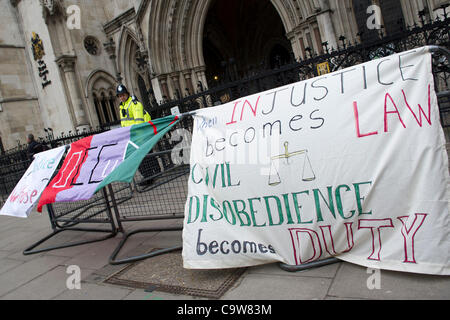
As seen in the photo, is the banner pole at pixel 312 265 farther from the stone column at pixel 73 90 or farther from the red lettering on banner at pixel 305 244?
the stone column at pixel 73 90

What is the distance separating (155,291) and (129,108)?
4952 mm

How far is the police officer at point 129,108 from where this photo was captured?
6.71m

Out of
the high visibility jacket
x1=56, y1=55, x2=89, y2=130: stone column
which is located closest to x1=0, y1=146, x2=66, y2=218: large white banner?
the high visibility jacket

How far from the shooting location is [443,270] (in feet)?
6.57

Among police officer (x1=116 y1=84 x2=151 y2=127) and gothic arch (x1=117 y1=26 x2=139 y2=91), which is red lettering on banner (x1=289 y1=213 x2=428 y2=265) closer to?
police officer (x1=116 y1=84 x2=151 y2=127)

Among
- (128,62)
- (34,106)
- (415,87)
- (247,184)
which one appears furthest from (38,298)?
(34,106)

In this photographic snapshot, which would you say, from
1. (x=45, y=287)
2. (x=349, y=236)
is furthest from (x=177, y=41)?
(x=349, y=236)

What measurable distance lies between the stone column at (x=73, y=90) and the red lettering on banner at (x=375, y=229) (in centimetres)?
1794

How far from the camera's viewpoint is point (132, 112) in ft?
22.5

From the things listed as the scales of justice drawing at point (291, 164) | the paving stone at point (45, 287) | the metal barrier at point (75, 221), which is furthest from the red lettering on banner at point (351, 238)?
the metal barrier at point (75, 221)

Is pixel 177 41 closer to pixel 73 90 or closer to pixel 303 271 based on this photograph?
pixel 73 90

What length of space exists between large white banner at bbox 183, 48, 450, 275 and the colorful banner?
0.62 m
